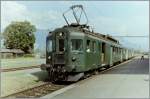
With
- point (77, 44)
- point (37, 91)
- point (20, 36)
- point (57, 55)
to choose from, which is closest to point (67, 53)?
point (57, 55)

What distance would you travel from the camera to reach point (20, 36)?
11600cm

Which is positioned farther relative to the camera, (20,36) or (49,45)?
(20,36)

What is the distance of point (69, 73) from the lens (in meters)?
21.0

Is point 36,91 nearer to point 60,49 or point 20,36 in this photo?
point 60,49

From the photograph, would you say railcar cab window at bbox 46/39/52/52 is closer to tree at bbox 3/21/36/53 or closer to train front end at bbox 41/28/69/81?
train front end at bbox 41/28/69/81

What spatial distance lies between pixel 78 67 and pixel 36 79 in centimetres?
411

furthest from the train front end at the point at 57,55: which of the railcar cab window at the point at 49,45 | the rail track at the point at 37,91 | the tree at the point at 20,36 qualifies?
the tree at the point at 20,36

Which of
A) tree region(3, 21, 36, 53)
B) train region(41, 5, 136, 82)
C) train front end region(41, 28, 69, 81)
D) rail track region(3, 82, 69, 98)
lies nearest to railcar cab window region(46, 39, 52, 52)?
train region(41, 5, 136, 82)

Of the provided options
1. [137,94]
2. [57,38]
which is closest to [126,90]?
[137,94]

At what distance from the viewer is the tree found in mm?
115750

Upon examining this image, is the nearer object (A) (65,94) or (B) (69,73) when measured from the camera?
(A) (65,94)

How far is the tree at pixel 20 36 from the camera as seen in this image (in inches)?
4557

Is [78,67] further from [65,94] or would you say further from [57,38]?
[65,94]

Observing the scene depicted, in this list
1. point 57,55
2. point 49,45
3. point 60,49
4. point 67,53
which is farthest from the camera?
point 49,45
